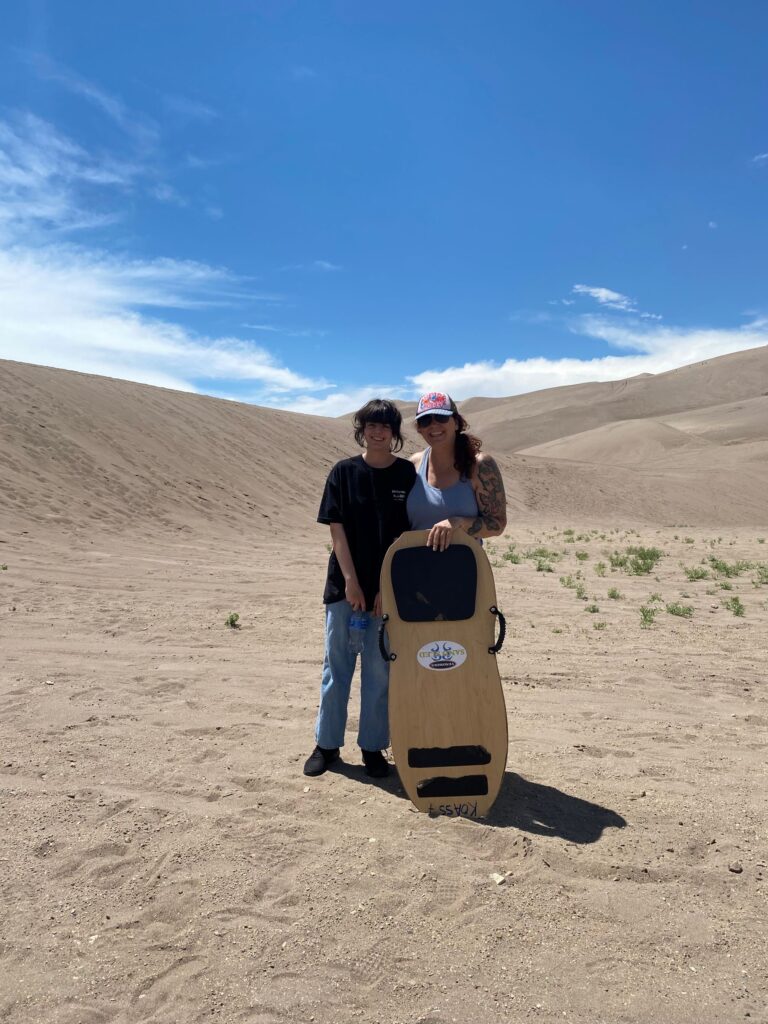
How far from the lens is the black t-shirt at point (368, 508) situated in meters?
3.35

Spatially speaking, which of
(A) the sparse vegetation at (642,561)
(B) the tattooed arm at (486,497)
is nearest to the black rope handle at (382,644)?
(B) the tattooed arm at (486,497)

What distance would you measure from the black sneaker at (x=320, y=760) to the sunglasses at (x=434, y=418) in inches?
68.8

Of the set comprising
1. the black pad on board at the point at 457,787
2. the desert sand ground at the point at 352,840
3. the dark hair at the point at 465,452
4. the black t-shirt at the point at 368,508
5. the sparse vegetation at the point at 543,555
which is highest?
the dark hair at the point at 465,452

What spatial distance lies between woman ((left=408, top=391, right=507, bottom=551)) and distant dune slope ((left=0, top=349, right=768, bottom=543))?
11609 mm

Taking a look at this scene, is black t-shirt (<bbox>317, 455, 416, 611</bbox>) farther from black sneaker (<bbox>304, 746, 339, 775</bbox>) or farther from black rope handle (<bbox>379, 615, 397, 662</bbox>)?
black sneaker (<bbox>304, 746, 339, 775</bbox>)

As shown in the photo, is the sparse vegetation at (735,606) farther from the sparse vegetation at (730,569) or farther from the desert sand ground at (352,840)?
the sparse vegetation at (730,569)

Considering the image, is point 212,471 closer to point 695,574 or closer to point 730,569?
point 695,574

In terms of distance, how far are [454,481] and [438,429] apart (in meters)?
0.27

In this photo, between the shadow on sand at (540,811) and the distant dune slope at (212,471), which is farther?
the distant dune slope at (212,471)

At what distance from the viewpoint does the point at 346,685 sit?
3576 millimetres

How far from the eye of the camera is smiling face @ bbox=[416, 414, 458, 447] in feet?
10.2

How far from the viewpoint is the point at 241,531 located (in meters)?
16.5

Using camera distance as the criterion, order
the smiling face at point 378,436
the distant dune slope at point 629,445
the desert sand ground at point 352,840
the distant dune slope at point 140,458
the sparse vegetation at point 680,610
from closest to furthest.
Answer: the desert sand ground at point 352,840 < the smiling face at point 378,436 < the sparse vegetation at point 680,610 < the distant dune slope at point 140,458 < the distant dune slope at point 629,445

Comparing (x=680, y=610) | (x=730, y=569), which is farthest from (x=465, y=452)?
(x=730, y=569)
